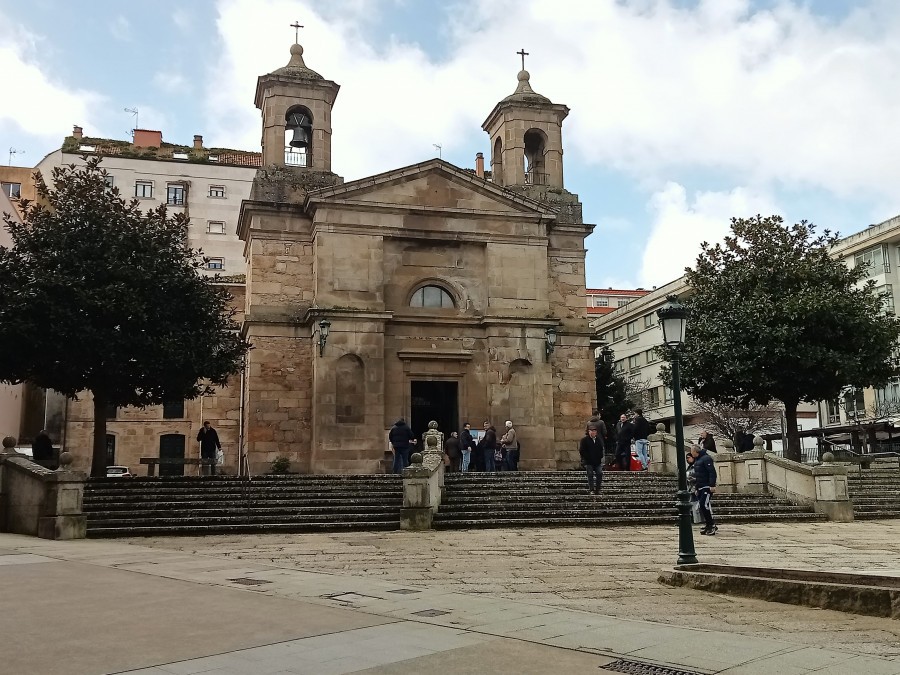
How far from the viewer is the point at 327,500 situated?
18844 mm

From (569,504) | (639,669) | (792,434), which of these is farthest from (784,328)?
(639,669)

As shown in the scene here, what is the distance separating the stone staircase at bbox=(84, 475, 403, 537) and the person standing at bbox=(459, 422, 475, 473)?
336 centimetres

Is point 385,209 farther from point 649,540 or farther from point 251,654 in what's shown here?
point 251,654

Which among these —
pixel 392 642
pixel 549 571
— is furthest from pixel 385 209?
pixel 392 642

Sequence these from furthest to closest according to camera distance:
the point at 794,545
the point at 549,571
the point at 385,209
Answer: the point at 385,209 → the point at 794,545 → the point at 549,571

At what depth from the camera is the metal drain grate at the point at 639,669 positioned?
5.66 metres

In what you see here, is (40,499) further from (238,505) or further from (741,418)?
(741,418)

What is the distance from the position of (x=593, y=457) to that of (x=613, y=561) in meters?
7.30

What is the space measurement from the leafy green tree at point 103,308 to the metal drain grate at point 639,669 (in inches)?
693

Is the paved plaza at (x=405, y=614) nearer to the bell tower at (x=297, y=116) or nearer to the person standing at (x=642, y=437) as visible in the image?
the person standing at (x=642, y=437)

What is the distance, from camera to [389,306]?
26.8m

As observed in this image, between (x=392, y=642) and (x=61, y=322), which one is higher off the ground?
(x=61, y=322)

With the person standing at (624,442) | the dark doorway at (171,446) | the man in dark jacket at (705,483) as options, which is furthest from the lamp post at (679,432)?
the dark doorway at (171,446)

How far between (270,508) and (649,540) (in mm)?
7484
